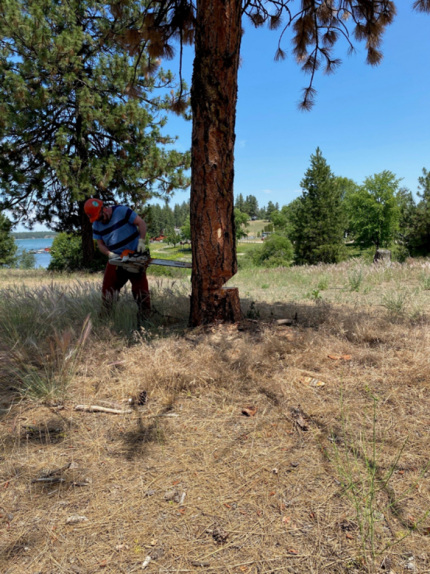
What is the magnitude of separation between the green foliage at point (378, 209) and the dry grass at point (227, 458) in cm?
5485

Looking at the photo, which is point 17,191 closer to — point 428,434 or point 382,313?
point 382,313

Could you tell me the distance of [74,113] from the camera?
1346 cm

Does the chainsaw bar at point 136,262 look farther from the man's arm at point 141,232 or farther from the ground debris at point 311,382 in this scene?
the ground debris at point 311,382

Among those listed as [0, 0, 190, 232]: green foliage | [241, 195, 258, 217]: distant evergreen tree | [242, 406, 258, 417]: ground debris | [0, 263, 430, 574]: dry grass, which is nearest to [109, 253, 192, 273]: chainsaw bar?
[0, 263, 430, 574]: dry grass

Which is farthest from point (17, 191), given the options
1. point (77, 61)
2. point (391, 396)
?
point (391, 396)

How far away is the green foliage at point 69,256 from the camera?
15.7 meters

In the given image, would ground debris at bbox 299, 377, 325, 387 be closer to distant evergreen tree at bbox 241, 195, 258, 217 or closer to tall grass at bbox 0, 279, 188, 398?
tall grass at bbox 0, 279, 188, 398

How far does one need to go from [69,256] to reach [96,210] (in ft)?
44.7

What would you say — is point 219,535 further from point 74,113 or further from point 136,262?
point 74,113

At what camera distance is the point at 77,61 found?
11.9 meters

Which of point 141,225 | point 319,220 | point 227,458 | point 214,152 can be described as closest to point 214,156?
point 214,152

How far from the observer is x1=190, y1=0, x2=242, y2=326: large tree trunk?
3.59m

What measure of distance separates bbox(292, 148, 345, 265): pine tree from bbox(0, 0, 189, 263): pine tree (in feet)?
76.3

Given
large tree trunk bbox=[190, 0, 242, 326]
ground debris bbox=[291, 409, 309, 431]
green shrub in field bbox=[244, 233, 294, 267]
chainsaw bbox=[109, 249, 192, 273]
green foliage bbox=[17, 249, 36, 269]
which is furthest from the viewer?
green shrub in field bbox=[244, 233, 294, 267]
